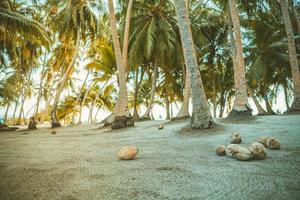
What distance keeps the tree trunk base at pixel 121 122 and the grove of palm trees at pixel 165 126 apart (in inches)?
1.5

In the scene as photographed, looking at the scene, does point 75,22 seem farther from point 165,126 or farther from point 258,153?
point 258,153

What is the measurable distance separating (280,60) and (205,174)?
55.5 feet

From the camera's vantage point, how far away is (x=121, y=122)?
28.5 feet

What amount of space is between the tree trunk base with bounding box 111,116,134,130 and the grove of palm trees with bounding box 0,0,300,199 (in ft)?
0.13

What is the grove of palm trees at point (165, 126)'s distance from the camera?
2.10 metres

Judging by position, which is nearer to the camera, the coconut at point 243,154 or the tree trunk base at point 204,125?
the coconut at point 243,154

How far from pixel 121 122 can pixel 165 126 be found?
1.67m

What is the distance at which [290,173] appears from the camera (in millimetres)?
2283

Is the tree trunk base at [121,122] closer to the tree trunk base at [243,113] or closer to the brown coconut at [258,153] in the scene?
the tree trunk base at [243,113]

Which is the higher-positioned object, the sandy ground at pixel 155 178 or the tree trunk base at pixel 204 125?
the tree trunk base at pixel 204 125

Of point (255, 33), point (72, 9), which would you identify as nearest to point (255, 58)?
point (255, 33)

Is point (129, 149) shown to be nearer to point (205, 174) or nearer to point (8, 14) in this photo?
point (205, 174)

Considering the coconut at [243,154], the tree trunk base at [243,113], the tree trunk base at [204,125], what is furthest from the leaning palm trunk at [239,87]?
the coconut at [243,154]

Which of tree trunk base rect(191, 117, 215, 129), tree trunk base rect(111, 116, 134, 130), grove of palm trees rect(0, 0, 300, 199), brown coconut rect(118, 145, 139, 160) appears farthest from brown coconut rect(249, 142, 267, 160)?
tree trunk base rect(111, 116, 134, 130)
